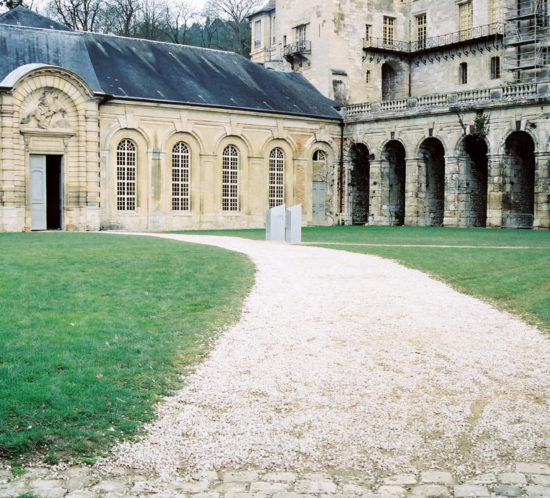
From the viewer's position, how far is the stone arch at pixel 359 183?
4566cm

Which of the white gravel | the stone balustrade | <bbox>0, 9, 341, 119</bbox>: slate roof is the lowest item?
the white gravel

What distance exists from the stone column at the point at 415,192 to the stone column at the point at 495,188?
4.57m

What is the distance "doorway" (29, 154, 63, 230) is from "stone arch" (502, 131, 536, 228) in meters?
20.7

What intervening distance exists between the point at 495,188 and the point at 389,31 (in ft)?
55.2

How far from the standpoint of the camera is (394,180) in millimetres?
44500

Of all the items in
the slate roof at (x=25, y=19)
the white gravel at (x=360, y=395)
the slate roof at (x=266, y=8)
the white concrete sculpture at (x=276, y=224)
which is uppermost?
the slate roof at (x=266, y=8)

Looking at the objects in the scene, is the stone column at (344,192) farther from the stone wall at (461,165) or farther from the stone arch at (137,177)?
the stone arch at (137,177)

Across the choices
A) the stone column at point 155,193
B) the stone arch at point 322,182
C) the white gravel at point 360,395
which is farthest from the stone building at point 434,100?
the white gravel at point 360,395

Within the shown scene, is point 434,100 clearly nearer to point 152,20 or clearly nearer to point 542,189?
point 542,189

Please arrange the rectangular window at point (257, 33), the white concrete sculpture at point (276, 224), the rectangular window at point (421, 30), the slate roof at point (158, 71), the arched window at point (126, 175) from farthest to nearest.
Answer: the rectangular window at point (257, 33) < the rectangular window at point (421, 30) < the arched window at point (126, 175) < the slate roof at point (158, 71) < the white concrete sculpture at point (276, 224)

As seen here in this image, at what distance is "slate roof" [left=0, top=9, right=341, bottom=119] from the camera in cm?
3728

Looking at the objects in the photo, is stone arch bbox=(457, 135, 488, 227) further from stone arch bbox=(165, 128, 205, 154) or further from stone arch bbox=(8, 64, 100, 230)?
stone arch bbox=(8, 64, 100, 230)

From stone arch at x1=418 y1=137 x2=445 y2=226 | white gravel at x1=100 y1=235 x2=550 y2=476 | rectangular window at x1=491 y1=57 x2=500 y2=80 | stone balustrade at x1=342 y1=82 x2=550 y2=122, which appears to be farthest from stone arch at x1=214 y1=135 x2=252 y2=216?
white gravel at x1=100 y1=235 x2=550 y2=476

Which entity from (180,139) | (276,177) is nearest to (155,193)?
(180,139)
